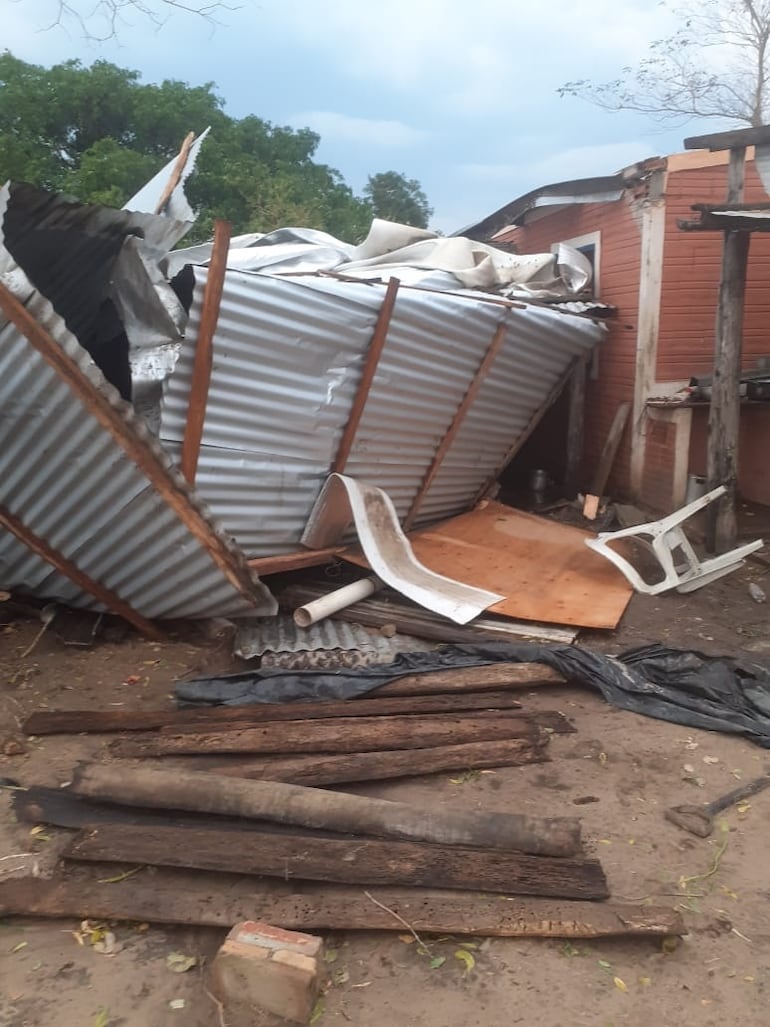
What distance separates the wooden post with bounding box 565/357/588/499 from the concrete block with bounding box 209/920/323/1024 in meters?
7.39

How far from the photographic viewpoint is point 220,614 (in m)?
5.33

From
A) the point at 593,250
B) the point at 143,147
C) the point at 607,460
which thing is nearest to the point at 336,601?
the point at 607,460

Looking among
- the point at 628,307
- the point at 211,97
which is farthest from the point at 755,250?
the point at 211,97

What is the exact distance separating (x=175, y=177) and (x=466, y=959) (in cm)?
550

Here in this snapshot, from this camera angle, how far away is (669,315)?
7945 mm

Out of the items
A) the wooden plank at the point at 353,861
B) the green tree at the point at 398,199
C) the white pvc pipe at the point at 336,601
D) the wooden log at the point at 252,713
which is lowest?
the wooden log at the point at 252,713

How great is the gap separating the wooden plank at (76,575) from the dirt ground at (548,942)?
2.31 feet

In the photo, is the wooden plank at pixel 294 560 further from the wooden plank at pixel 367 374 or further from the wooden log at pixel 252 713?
the wooden log at pixel 252 713

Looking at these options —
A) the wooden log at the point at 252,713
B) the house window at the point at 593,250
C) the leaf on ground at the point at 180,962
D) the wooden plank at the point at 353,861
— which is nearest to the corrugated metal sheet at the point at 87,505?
the wooden log at the point at 252,713

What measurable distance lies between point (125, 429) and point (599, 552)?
3925 mm

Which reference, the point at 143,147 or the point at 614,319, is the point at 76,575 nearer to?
the point at 614,319

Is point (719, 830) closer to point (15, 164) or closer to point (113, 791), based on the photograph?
point (113, 791)

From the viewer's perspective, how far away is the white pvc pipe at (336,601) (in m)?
5.39

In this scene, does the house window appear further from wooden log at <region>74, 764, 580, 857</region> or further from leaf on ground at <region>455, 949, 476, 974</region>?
leaf on ground at <region>455, 949, 476, 974</region>
